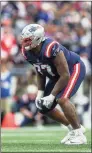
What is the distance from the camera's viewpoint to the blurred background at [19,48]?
11.9m

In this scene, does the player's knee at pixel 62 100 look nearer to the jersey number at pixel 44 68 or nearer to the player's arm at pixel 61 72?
the player's arm at pixel 61 72

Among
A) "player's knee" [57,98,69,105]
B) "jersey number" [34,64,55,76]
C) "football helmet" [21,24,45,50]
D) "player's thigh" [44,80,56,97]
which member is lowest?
"player's knee" [57,98,69,105]

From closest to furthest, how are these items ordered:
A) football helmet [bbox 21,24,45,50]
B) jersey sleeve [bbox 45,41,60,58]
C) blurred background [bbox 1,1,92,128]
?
jersey sleeve [bbox 45,41,60,58] → football helmet [bbox 21,24,45,50] → blurred background [bbox 1,1,92,128]

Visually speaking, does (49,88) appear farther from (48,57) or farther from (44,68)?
(48,57)

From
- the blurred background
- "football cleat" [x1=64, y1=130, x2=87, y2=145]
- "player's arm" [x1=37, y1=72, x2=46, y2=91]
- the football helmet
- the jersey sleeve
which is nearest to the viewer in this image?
the jersey sleeve

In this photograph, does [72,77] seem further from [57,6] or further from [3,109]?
[57,6]

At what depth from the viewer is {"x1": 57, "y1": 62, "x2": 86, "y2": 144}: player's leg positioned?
6.25m

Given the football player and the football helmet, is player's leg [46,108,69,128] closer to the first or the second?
the football player

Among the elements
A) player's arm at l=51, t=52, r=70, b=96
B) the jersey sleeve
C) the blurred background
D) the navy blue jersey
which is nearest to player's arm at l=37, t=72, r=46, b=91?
the navy blue jersey

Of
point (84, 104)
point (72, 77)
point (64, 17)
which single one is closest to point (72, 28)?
point (64, 17)

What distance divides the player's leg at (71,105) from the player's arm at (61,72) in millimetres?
108

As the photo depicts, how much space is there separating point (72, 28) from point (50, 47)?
8.04 m

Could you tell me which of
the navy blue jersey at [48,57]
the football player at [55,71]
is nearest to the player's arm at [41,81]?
the football player at [55,71]

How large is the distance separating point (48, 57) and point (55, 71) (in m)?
0.28
